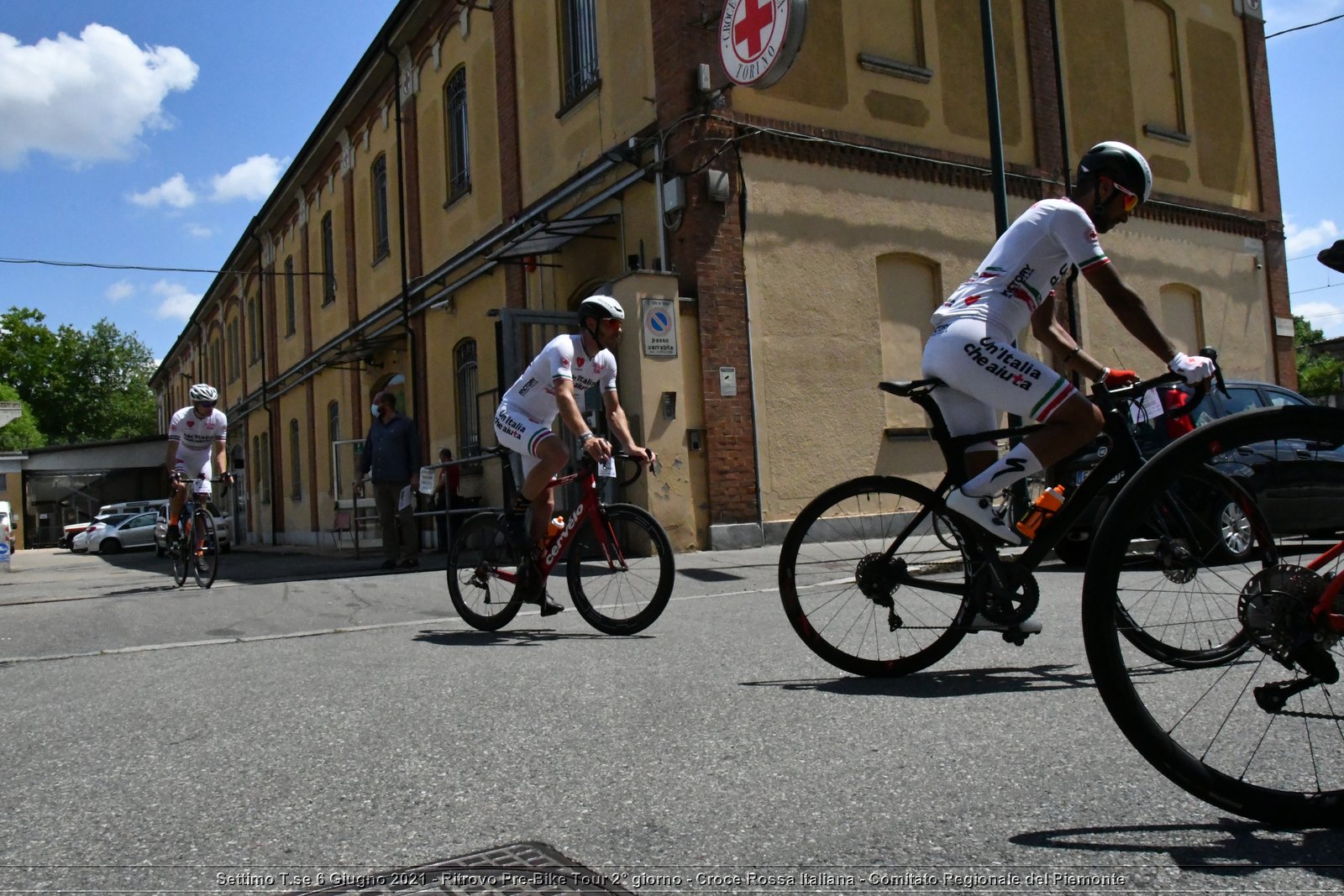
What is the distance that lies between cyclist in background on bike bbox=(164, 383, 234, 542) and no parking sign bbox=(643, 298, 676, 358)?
4402 millimetres

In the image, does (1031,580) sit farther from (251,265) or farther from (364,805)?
(251,265)

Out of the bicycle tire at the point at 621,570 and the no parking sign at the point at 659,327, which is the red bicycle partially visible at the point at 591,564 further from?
the no parking sign at the point at 659,327

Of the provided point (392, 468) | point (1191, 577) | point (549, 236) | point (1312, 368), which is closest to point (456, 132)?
point (549, 236)

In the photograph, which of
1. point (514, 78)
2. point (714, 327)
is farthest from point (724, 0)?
point (514, 78)

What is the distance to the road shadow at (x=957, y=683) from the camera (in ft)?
12.3

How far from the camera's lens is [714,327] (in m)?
12.1

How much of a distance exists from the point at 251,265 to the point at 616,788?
3762cm

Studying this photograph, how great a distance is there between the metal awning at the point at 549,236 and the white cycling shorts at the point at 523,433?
8157 millimetres

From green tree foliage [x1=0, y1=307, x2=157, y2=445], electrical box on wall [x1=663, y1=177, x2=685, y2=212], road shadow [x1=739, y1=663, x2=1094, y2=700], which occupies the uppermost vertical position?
green tree foliage [x1=0, y1=307, x2=157, y2=445]

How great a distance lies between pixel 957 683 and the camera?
12.8ft

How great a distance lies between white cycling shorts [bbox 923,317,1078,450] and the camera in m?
3.67

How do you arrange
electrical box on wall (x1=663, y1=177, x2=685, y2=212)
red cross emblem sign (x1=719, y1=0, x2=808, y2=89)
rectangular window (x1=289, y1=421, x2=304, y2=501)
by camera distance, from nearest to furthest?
1. red cross emblem sign (x1=719, y1=0, x2=808, y2=89)
2. electrical box on wall (x1=663, y1=177, x2=685, y2=212)
3. rectangular window (x1=289, y1=421, x2=304, y2=501)

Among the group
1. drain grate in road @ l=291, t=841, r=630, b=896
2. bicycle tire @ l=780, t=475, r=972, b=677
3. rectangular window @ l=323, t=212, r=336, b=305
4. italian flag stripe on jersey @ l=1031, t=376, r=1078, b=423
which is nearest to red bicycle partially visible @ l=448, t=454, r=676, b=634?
bicycle tire @ l=780, t=475, r=972, b=677

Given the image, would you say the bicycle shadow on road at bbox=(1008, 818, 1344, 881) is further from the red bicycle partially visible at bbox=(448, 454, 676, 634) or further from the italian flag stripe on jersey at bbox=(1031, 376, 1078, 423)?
the red bicycle partially visible at bbox=(448, 454, 676, 634)
